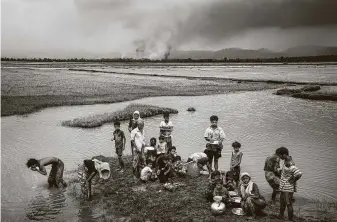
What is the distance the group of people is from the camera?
26.4ft

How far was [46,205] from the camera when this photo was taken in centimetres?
930

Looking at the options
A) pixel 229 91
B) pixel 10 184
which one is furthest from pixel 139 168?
pixel 229 91

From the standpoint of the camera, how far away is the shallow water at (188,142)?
9930mm

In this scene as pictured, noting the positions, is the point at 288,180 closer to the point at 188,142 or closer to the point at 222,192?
the point at 222,192

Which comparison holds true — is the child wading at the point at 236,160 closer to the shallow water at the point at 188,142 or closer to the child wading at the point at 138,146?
the shallow water at the point at 188,142

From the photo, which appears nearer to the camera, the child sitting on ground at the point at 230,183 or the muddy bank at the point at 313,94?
the child sitting on ground at the point at 230,183

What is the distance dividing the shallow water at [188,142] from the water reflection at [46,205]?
23 mm

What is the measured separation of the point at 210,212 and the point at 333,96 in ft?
90.3

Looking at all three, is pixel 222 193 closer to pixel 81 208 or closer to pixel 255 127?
pixel 81 208

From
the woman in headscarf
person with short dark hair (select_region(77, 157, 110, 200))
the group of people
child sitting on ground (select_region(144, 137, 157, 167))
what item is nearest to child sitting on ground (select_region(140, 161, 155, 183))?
the group of people

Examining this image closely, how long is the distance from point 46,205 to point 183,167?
381cm

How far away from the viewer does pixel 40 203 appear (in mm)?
9461

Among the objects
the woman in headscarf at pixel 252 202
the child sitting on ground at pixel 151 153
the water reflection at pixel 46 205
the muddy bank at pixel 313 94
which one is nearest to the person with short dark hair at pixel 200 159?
the child sitting on ground at pixel 151 153

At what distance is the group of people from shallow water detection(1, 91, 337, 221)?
861 mm
